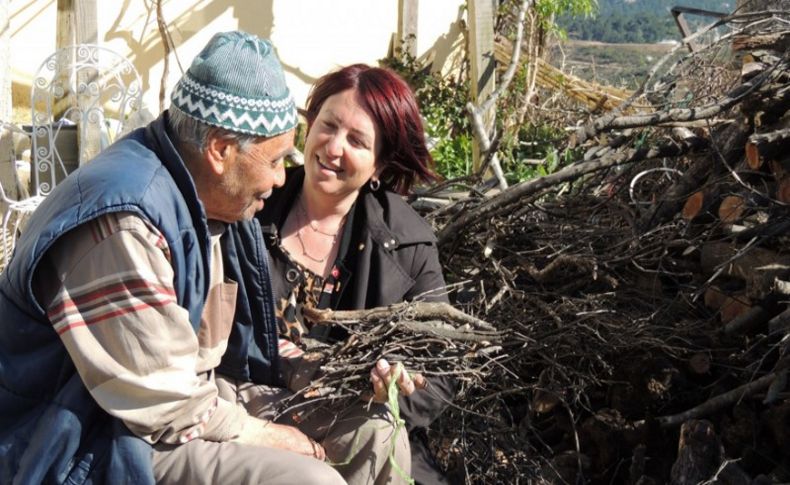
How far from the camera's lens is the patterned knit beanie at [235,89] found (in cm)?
238

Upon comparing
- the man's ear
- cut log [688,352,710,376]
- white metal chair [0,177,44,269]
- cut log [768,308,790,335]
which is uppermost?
the man's ear

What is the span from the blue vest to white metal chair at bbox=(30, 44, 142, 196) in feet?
12.8

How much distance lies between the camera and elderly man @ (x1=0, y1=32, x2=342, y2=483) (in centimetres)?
220

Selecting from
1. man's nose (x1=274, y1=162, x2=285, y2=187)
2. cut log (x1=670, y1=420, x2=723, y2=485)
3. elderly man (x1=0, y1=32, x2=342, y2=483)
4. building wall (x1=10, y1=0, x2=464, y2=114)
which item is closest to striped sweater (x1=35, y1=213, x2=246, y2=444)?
elderly man (x1=0, y1=32, x2=342, y2=483)

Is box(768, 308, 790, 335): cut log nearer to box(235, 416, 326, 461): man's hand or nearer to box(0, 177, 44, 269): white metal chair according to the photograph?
box(235, 416, 326, 461): man's hand

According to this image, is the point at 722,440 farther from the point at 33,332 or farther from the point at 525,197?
the point at 33,332

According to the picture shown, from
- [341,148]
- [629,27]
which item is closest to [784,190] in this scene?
[341,148]

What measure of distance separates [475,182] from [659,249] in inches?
Result: 43.3

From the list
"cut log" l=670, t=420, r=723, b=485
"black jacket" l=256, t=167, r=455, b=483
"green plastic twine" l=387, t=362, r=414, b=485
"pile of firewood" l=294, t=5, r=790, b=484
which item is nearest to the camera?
"green plastic twine" l=387, t=362, r=414, b=485

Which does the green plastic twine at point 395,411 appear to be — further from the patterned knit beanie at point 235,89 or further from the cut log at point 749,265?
the cut log at point 749,265

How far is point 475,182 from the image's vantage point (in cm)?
482

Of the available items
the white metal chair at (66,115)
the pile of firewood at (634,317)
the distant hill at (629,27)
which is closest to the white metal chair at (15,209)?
the white metal chair at (66,115)

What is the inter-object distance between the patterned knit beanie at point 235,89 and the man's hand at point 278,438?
0.77 metres

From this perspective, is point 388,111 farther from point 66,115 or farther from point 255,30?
point 255,30
